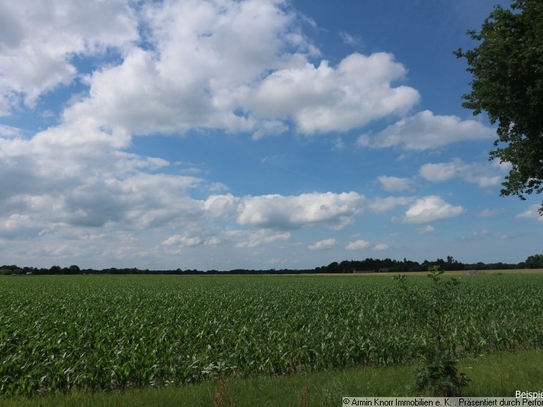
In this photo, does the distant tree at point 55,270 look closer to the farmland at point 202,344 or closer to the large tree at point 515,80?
the farmland at point 202,344

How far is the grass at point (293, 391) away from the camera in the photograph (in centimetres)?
788

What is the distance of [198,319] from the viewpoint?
18359 millimetres

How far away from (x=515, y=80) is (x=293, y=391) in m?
21.4

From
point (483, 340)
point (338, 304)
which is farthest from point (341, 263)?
point (483, 340)

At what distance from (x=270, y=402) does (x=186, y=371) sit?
3.18 metres

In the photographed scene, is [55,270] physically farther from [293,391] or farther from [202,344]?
[293,391]

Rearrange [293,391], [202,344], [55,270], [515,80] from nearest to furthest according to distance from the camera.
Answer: [293,391]
[202,344]
[515,80]
[55,270]

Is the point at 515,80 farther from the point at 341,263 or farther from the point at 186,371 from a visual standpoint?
the point at 341,263

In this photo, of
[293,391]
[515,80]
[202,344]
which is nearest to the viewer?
[293,391]

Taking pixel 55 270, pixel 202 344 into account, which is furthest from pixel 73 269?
pixel 202 344

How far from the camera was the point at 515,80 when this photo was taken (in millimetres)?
22438

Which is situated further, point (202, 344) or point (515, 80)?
point (515, 80)

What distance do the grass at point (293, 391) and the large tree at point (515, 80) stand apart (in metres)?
17.1

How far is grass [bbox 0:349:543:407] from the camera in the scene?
788cm
